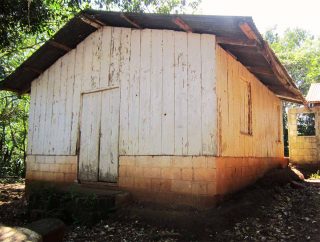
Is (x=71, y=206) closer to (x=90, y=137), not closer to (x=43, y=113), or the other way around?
(x=90, y=137)

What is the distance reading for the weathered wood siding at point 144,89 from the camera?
21.2 ft

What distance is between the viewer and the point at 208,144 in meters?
6.20

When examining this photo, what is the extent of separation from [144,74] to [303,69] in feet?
73.8

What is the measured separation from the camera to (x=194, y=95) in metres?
6.51

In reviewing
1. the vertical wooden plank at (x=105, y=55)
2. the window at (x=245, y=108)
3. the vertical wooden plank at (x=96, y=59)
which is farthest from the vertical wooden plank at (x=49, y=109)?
the window at (x=245, y=108)

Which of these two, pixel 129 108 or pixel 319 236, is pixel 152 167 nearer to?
pixel 129 108

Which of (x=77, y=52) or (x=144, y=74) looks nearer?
(x=144, y=74)

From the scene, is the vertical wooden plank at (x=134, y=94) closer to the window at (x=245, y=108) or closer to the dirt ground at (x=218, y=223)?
the dirt ground at (x=218, y=223)

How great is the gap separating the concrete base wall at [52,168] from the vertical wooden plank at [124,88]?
1.69 metres

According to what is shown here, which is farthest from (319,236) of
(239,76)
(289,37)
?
(289,37)

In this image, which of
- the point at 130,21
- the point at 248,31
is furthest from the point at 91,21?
the point at 248,31

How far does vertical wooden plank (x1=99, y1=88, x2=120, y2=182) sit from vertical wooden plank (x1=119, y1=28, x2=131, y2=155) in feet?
0.49

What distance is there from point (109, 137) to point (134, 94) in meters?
1.20

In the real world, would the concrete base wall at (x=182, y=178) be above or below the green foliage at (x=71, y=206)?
above
